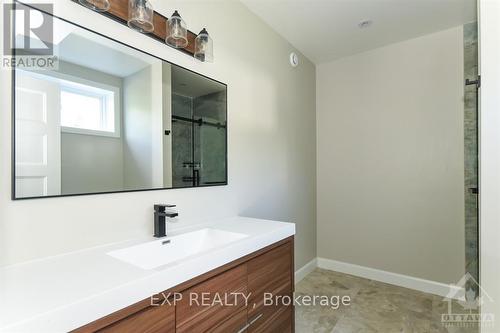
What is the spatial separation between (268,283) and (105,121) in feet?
4.03

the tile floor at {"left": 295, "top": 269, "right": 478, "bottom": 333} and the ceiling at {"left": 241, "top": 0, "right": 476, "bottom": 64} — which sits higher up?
the ceiling at {"left": 241, "top": 0, "right": 476, "bottom": 64}

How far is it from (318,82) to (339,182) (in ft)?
4.27

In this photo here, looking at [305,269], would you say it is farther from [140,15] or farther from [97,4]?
[97,4]

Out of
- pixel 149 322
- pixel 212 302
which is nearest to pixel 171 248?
pixel 212 302

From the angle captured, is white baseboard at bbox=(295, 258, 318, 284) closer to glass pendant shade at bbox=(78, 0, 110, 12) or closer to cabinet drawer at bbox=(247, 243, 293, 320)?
cabinet drawer at bbox=(247, 243, 293, 320)

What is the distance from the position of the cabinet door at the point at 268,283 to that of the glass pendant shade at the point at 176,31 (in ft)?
4.33

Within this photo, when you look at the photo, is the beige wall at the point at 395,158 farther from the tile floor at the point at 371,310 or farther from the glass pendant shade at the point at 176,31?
the glass pendant shade at the point at 176,31

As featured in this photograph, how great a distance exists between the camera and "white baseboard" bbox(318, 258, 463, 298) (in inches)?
99.3

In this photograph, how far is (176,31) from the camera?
4.81 feet

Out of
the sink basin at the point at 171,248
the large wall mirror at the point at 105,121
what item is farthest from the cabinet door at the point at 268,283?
the large wall mirror at the point at 105,121

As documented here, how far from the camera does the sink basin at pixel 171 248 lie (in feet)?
3.93

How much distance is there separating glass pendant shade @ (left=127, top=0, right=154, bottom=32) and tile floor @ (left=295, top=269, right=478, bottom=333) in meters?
2.32

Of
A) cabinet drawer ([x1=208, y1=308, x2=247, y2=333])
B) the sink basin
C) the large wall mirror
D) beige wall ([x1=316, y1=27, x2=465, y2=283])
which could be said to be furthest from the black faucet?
beige wall ([x1=316, y1=27, x2=465, y2=283])

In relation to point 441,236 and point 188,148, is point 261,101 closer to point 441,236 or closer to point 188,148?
point 188,148
